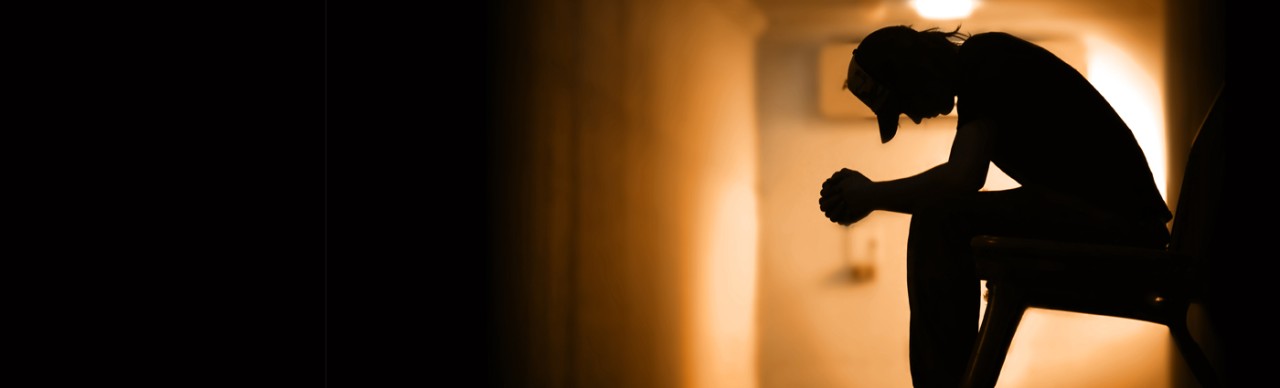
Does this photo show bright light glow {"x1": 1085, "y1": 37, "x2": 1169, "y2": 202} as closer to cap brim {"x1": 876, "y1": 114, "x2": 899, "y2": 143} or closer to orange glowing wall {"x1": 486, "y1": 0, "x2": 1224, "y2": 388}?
orange glowing wall {"x1": 486, "y1": 0, "x2": 1224, "y2": 388}

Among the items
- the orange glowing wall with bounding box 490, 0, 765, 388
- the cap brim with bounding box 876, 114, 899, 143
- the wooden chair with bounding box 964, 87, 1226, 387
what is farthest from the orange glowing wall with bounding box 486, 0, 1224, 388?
the wooden chair with bounding box 964, 87, 1226, 387

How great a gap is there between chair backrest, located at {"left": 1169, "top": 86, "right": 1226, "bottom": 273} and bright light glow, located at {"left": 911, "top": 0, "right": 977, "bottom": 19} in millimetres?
644

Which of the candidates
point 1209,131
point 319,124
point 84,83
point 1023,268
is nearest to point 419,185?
Answer: point 319,124

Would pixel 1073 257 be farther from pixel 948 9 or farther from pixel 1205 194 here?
pixel 948 9

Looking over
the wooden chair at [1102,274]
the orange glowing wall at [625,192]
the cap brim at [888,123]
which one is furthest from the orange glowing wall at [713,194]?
the wooden chair at [1102,274]

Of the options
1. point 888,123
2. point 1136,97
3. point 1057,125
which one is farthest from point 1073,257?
point 1136,97

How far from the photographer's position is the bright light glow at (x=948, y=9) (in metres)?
1.43

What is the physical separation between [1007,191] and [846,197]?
0.55 feet

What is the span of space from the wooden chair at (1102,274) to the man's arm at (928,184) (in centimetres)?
7

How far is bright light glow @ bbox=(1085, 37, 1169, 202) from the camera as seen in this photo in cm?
135

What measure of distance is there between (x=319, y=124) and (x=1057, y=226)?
0.99 m

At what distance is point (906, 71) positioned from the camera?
91cm

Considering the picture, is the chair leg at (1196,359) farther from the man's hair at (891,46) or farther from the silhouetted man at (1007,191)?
the man's hair at (891,46)

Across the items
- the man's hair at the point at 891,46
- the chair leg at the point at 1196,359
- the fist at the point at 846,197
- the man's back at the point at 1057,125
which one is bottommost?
the chair leg at the point at 1196,359
